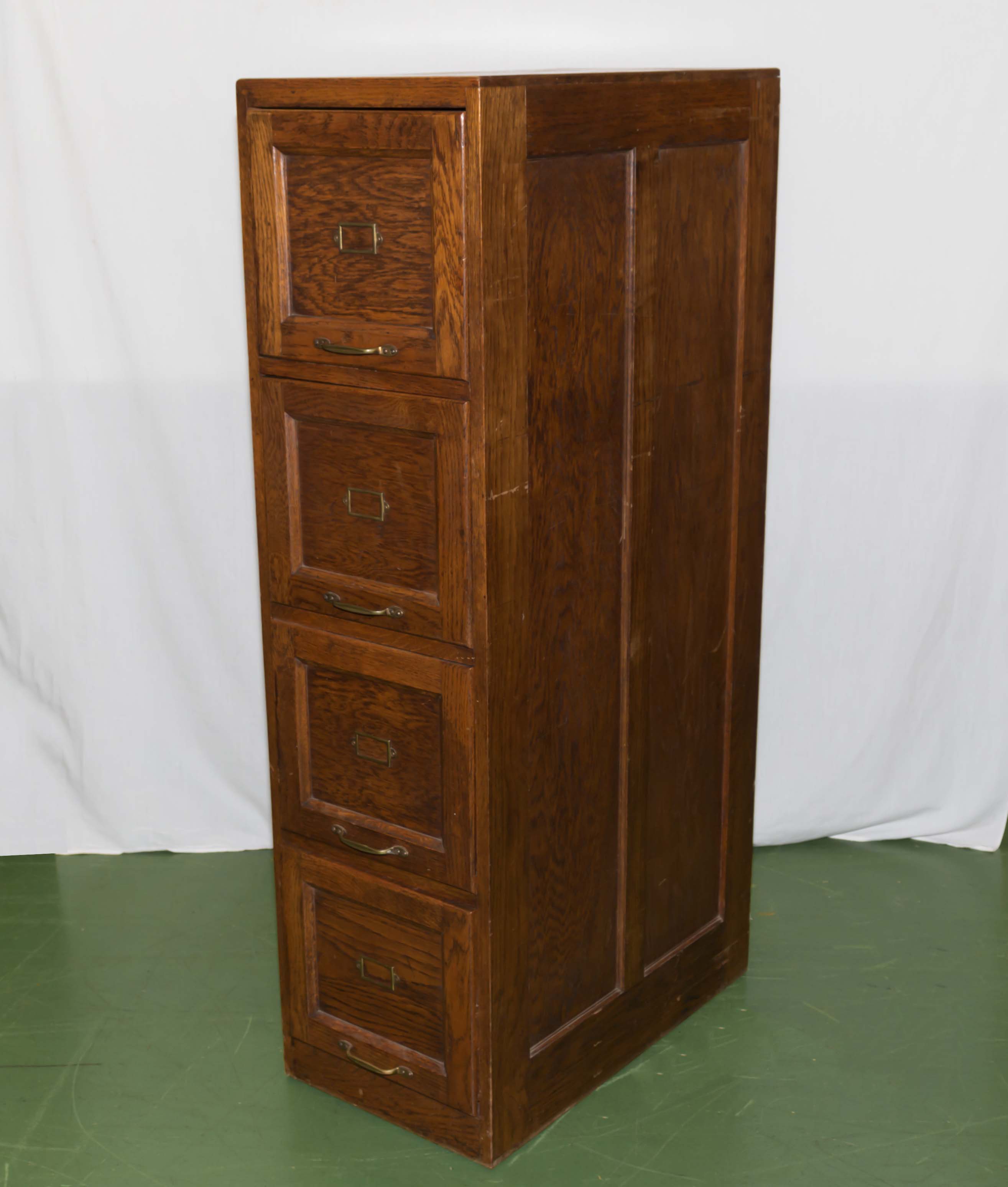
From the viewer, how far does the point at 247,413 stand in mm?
3646

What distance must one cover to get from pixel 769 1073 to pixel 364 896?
88cm

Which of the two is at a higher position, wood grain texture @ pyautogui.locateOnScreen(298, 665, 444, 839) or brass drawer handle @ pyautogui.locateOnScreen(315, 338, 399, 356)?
brass drawer handle @ pyautogui.locateOnScreen(315, 338, 399, 356)

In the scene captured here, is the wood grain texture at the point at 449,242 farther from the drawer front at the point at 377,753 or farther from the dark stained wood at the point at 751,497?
the dark stained wood at the point at 751,497

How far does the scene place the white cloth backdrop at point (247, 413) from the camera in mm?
3414

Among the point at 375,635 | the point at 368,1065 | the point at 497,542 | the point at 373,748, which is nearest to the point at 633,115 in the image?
the point at 497,542

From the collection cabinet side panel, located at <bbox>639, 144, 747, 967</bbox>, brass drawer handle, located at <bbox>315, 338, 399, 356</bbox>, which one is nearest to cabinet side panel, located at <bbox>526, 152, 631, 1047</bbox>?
cabinet side panel, located at <bbox>639, 144, 747, 967</bbox>

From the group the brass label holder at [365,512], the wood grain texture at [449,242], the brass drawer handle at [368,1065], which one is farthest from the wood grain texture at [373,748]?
the wood grain texture at [449,242]

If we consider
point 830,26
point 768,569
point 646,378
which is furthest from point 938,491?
point 646,378

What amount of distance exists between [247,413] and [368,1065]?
62.5 inches

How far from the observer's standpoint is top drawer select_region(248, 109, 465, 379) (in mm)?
2242

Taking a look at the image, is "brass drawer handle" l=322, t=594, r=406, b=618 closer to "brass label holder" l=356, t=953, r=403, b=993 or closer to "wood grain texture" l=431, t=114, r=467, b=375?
"wood grain texture" l=431, t=114, r=467, b=375

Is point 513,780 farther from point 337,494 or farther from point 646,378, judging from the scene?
point 646,378

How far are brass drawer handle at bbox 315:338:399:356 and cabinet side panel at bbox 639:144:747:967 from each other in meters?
0.52

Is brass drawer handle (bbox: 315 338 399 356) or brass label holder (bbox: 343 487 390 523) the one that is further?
brass label holder (bbox: 343 487 390 523)
